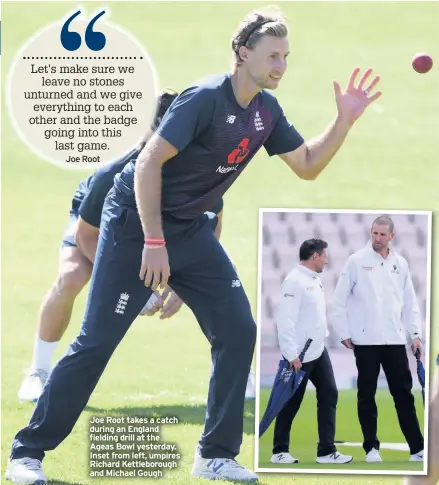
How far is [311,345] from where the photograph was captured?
588 cm

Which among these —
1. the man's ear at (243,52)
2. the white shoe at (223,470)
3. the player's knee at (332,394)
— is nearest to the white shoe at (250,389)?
the player's knee at (332,394)

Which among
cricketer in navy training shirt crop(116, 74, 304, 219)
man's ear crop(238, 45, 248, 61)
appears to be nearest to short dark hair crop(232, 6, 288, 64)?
man's ear crop(238, 45, 248, 61)

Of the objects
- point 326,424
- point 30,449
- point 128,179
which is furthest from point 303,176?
point 30,449

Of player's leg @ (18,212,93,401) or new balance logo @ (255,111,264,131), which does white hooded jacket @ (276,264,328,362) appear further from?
player's leg @ (18,212,93,401)

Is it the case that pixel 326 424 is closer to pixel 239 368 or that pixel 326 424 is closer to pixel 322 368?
pixel 322 368

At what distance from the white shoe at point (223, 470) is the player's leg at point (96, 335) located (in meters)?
0.65

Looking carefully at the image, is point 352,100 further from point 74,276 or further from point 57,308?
point 57,308

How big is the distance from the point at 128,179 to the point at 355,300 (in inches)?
50.8

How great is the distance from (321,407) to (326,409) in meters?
0.03

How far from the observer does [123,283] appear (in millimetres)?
5348

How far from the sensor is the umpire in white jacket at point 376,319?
589cm

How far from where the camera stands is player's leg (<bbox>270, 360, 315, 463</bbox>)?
19.4ft

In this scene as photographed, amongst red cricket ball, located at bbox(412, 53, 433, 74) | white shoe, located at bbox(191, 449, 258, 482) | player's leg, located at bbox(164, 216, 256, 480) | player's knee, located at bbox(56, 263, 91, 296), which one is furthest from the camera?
player's knee, located at bbox(56, 263, 91, 296)

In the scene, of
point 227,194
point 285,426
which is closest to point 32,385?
point 285,426
